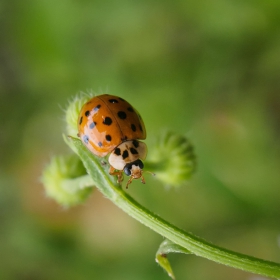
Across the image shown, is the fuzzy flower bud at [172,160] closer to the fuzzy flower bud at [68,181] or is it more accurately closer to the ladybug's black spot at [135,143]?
the ladybug's black spot at [135,143]

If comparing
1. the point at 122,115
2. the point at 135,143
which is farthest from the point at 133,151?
the point at 122,115

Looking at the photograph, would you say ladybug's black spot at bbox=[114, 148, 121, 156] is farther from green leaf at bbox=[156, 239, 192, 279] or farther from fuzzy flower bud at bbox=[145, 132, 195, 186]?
green leaf at bbox=[156, 239, 192, 279]

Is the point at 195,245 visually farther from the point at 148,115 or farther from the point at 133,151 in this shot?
the point at 148,115

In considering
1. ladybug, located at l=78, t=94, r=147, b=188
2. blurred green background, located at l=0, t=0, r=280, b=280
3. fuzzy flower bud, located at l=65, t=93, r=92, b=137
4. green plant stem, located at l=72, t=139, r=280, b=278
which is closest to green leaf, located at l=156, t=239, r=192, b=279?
green plant stem, located at l=72, t=139, r=280, b=278

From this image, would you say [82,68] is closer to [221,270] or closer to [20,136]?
[20,136]

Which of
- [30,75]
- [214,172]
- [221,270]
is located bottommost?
[221,270]

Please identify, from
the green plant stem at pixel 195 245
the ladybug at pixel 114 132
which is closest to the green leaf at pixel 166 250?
the green plant stem at pixel 195 245

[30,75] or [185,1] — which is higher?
[185,1]

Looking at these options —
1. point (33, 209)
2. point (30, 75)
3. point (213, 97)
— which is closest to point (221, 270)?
point (213, 97)
